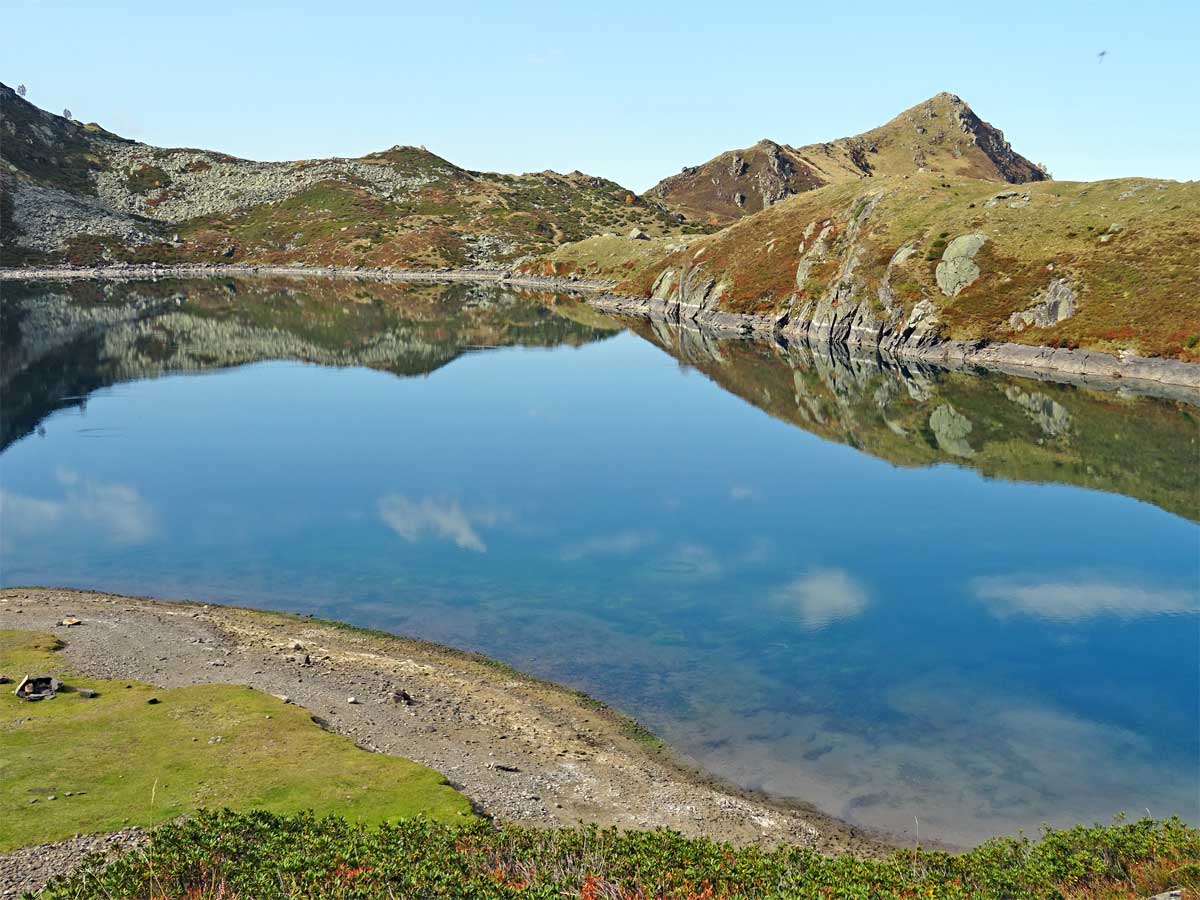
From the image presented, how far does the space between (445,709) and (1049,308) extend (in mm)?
130917

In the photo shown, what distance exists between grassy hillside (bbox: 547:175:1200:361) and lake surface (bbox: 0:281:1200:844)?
17819 millimetres

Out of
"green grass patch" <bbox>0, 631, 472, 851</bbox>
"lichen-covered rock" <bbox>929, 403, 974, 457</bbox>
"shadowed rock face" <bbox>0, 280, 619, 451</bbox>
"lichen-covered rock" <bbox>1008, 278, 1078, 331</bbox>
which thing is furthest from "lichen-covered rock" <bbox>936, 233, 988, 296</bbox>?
"green grass patch" <bbox>0, 631, 472, 851</bbox>

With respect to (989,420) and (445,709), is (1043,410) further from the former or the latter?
Result: (445,709)

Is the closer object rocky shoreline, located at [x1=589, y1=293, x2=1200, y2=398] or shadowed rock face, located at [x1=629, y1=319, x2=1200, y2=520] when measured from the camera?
shadowed rock face, located at [x1=629, y1=319, x2=1200, y2=520]

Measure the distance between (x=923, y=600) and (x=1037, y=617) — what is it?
625cm

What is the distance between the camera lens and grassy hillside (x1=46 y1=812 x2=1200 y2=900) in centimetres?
1948

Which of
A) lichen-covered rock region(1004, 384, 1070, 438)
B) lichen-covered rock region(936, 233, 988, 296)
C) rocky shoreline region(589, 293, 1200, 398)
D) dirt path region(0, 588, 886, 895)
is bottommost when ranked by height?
dirt path region(0, 588, 886, 895)

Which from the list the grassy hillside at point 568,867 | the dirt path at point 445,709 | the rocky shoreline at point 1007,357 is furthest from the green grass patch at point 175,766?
the rocky shoreline at point 1007,357

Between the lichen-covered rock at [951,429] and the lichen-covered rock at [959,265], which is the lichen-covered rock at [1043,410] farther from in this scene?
the lichen-covered rock at [959,265]

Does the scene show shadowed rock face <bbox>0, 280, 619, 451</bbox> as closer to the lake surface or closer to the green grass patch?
the lake surface

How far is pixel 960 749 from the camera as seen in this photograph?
116 feet

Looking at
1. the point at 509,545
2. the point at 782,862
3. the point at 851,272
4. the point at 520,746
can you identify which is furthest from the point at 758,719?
the point at 851,272

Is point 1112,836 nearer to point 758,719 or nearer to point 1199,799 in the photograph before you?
point 1199,799

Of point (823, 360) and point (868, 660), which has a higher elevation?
point (823, 360)
